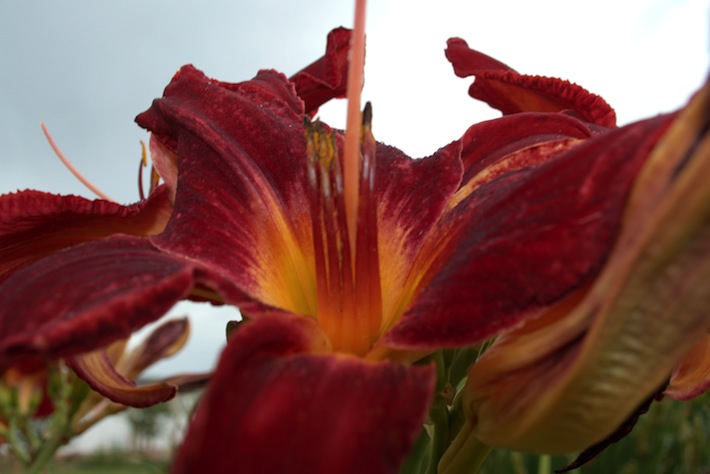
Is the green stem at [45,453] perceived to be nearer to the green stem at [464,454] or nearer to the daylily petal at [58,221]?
the daylily petal at [58,221]

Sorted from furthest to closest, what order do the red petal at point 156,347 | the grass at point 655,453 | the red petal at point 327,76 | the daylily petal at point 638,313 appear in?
the grass at point 655,453 → the red petal at point 156,347 → the red petal at point 327,76 → the daylily petal at point 638,313

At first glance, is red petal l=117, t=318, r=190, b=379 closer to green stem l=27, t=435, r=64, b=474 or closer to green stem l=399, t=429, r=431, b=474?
green stem l=27, t=435, r=64, b=474

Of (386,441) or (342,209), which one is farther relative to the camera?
(342,209)

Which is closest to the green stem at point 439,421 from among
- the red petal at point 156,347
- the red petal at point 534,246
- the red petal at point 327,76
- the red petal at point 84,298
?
the red petal at point 534,246

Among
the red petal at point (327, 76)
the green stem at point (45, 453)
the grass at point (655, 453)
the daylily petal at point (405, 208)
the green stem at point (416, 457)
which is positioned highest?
the red petal at point (327, 76)

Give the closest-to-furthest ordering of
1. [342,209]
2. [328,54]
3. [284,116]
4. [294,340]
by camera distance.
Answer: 1. [294,340]
2. [342,209]
3. [284,116]
4. [328,54]

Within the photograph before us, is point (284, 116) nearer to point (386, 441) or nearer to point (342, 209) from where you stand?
point (342, 209)

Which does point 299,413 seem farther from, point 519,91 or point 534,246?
point 519,91

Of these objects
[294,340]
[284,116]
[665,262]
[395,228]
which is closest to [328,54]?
[284,116]
